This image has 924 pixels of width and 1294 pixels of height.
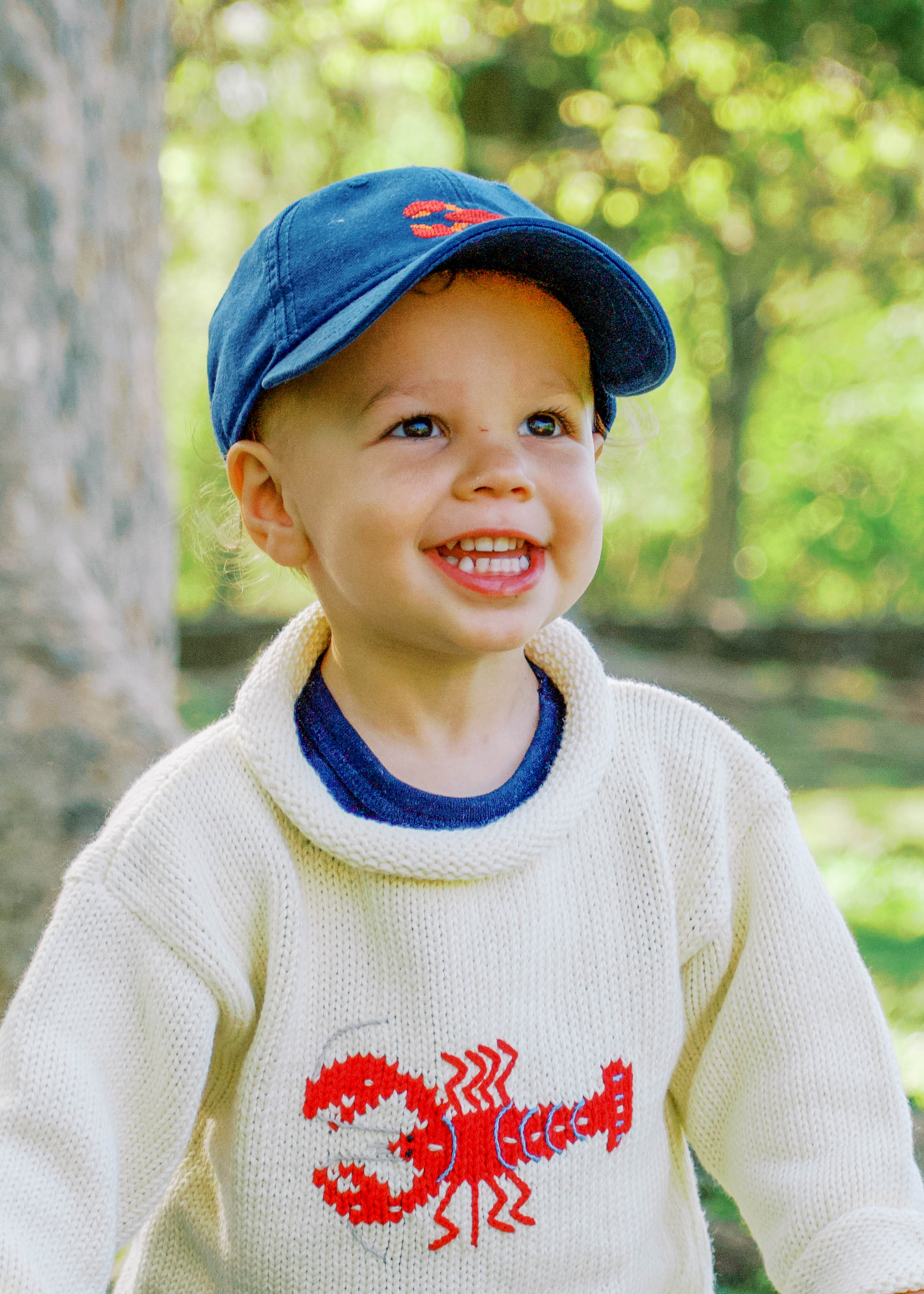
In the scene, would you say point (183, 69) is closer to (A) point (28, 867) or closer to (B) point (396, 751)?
(A) point (28, 867)

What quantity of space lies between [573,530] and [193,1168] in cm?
91

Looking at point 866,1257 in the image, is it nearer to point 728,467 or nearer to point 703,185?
point 703,185

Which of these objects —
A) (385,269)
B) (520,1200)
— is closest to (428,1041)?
(520,1200)

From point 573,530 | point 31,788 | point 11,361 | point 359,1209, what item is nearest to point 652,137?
point 11,361

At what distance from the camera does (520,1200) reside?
52.7 inches

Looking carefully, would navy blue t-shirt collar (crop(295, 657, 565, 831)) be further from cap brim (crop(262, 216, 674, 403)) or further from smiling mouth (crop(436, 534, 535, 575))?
cap brim (crop(262, 216, 674, 403))

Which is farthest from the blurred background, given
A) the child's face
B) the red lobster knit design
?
the red lobster knit design

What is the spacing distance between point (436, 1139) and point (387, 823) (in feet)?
1.13

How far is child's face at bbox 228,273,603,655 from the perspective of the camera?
1298 millimetres

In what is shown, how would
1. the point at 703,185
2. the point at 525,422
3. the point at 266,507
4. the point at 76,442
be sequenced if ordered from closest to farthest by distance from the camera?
the point at 525,422 < the point at 266,507 < the point at 76,442 < the point at 703,185

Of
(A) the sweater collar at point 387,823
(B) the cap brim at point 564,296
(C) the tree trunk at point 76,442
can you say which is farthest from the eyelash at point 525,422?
(C) the tree trunk at point 76,442

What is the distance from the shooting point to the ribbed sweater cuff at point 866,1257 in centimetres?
123

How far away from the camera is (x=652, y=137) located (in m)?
6.63

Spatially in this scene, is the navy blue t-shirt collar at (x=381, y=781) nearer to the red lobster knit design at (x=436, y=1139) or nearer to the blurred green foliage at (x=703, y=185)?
the red lobster knit design at (x=436, y=1139)
